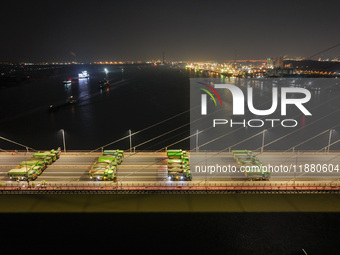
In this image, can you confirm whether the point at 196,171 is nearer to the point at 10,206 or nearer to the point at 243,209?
the point at 243,209

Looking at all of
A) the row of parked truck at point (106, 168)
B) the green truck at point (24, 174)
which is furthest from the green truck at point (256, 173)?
the green truck at point (24, 174)

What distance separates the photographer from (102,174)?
6.12 meters

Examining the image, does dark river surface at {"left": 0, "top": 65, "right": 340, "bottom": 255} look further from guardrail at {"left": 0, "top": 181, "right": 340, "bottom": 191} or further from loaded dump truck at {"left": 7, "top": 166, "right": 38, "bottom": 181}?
loaded dump truck at {"left": 7, "top": 166, "right": 38, "bottom": 181}

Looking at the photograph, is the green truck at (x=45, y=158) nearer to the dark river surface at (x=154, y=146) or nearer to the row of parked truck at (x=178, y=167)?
the dark river surface at (x=154, y=146)

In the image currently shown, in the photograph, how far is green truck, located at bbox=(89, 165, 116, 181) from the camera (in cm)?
605

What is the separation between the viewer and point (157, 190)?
573 cm

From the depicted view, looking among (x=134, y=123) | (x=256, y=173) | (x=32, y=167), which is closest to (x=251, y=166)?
(x=256, y=173)

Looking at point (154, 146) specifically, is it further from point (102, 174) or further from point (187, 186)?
point (187, 186)

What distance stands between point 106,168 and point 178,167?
1592 mm

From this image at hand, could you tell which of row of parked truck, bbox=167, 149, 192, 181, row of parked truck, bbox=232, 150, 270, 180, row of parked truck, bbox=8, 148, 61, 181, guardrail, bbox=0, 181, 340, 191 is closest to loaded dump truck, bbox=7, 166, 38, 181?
row of parked truck, bbox=8, 148, 61, 181

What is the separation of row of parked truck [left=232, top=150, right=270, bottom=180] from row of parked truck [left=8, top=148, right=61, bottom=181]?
4510 millimetres
